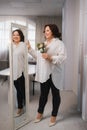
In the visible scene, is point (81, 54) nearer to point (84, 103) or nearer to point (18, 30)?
point (84, 103)

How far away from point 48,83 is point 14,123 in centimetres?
72

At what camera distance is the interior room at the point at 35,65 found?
2.79 metres

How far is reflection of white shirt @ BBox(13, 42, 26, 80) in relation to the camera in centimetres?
260

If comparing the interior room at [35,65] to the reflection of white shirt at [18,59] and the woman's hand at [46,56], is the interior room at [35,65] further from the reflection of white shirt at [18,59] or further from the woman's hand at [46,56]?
the woman's hand at [46,56]

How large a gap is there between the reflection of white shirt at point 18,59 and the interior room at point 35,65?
8 cm

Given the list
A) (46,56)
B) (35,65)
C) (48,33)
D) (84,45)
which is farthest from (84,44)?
(35,65)

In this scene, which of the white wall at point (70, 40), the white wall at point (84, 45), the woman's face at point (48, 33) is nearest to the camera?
the woman's face at point (48, 33)

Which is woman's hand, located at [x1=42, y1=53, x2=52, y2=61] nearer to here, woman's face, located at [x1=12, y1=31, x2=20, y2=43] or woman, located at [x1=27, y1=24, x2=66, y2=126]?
woman, located at [x1=27, y1=24, x2=66, y2=126]

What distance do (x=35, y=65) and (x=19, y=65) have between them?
191 centimetres

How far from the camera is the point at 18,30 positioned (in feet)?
8.63

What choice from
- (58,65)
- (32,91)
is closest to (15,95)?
(58,65)

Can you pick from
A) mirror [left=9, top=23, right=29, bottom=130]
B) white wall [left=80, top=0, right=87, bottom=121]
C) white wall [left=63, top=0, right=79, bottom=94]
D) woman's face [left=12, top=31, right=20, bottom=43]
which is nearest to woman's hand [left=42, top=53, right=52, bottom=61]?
mirror [left=9, top=23, right=29, bottom=130]

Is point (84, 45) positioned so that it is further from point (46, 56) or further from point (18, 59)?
point (18, 59)

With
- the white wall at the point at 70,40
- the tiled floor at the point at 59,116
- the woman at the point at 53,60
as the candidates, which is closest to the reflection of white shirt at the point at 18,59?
the woman at the point at 53,60
